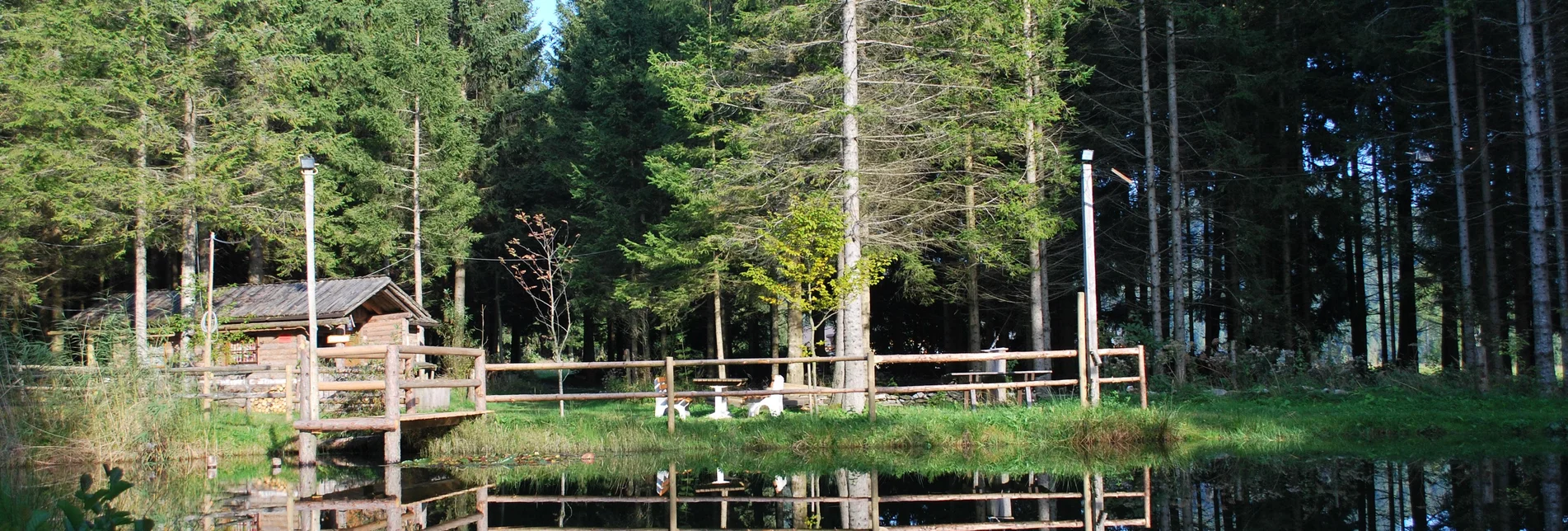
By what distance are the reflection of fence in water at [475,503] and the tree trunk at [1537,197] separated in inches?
407

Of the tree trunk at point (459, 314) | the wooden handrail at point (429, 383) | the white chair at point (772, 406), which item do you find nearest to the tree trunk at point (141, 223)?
the tree trunk at point (459, 314)

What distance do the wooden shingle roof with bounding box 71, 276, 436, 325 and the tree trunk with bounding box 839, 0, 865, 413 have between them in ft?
46.8

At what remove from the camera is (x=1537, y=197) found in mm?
17984

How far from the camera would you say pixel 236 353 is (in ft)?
93.5

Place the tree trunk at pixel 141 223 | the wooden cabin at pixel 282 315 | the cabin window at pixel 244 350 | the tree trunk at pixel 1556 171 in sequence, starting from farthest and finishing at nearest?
the cabin window at pixel 244 350
the wooden cabin at pixel 282 315
the tree trunk at pixel 141 223
the tree trunk at pixel 1556 171

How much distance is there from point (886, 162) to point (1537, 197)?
11.2 m

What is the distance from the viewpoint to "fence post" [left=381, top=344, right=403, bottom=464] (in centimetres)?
1357

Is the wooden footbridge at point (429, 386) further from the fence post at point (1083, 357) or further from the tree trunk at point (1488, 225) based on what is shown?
the tree trunk at point (1488, 225)

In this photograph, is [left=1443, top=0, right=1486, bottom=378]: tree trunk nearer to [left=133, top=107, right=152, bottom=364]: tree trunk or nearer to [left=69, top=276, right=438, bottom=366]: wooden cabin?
[left=69, top=276, right=438, bottom=366]: wooden cabin

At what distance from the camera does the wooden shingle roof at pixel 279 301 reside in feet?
90.1

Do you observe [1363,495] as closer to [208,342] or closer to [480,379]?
[480,379]

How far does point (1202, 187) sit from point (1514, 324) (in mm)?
7374

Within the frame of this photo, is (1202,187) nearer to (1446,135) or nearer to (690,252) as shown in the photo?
(1446,135)

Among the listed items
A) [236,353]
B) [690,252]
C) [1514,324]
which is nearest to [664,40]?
[690,252]
